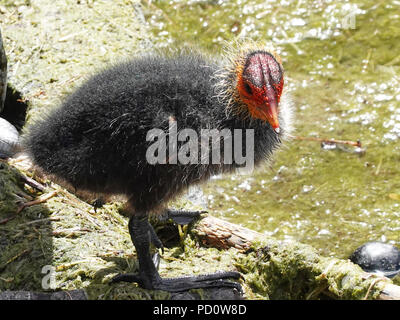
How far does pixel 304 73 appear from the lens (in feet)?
16.6

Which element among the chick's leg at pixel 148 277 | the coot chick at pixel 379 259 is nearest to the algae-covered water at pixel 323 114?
the coot chick at pixel 379 259

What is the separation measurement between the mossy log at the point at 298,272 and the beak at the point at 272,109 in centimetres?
72

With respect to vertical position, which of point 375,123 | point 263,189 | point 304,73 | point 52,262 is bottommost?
point 52,262

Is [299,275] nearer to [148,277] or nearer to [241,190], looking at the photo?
[148,277]

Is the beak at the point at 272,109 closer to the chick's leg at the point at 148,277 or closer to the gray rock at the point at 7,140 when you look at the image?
the chick's leg at the point at 148,277

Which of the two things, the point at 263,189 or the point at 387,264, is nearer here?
the point at 387,264

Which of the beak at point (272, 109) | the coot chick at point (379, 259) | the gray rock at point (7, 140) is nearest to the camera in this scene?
the beak at point (272, 109)

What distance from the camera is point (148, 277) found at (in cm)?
291

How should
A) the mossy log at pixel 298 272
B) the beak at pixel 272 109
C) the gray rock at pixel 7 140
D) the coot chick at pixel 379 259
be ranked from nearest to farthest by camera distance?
1. the beak at pixel 272 109
2. the mossy log at pixel 298 272
3. the coot chick at pixel 379 259
4. the gray rock at pixel 7 140

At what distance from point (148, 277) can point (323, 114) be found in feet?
7.77

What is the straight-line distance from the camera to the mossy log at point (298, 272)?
113 inches
